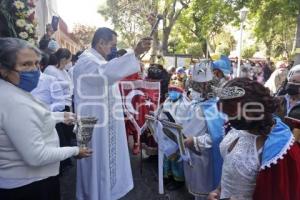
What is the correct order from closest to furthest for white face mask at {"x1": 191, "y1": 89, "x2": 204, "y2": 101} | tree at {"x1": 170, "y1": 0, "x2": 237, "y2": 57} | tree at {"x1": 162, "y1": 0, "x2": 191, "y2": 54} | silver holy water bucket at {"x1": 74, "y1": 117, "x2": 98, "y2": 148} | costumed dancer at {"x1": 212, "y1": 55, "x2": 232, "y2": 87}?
1. silver holy water bucket at {"x1": 74, "y1": 117, "x2": 98, "y2": 148}
2. white face mask at {"x1": 191, "y1": 89, "x2": 204, "y2": 101}
3. costumed dancer at {"x1": 212, "y1": 55, "x2": 232, "y2": 87}
4. tree at {"x1": 170, "y1": 0, "x2": 237, "y2": 57}
5. tree at {"x1": 162, "y1": 0, "x2": 191, "y2": 54}

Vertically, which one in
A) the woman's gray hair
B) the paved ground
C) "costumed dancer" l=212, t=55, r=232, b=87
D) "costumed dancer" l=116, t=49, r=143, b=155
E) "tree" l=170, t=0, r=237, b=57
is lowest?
the paved ground

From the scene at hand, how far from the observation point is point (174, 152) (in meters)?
4.00

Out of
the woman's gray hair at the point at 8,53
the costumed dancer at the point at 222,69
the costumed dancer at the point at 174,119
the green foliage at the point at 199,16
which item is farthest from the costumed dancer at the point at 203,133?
the green foliage at the point at 199,16

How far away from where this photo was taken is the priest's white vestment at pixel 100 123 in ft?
11.0

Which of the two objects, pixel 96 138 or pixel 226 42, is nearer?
pixel 96 138

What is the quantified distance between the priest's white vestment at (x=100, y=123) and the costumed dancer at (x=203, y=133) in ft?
2.51

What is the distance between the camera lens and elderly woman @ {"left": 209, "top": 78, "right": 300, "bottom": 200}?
1.72 m

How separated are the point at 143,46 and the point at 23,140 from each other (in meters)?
1.66

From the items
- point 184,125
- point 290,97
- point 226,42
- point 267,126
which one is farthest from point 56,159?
point 226,42

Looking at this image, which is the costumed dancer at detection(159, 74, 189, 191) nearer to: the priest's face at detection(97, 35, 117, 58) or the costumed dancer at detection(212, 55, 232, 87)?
the costumed dancer at detection(212, 55, 232, 87)

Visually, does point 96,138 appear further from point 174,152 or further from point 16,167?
point 16,167

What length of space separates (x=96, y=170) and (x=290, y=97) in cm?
223

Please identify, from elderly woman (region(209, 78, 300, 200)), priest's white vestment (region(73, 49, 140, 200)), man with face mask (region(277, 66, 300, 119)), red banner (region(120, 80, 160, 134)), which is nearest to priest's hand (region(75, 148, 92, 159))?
elderly woman (region(209, 78, 300, 200))

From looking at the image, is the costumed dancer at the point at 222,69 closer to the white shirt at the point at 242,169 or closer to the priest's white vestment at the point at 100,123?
the priest's white vestment at the point at 100,123
